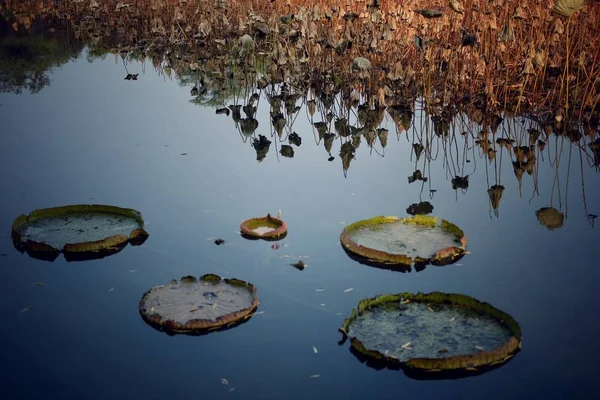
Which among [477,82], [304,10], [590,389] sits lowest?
[590,389]

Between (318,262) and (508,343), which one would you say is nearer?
(508,343)

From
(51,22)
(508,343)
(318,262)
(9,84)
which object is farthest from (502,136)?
(51,22)

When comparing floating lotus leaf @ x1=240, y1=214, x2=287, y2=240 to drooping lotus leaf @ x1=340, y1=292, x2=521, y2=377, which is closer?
drooping lotus leaf @ x1=340, y1=292, x2=521, y2=377

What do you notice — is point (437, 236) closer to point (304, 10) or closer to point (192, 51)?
point (304, 10)

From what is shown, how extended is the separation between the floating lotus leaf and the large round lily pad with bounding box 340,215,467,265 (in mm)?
363

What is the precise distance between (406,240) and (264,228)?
82 cm

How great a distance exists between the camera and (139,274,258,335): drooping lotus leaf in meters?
3.12

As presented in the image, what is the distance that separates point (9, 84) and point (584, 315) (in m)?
7.18

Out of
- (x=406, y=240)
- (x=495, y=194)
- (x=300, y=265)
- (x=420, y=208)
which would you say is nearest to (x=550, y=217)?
(x=495, y=194)

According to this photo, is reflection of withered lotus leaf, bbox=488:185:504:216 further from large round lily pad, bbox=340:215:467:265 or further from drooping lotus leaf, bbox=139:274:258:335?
drooping lotus leaf, bbox=139:274:258:335

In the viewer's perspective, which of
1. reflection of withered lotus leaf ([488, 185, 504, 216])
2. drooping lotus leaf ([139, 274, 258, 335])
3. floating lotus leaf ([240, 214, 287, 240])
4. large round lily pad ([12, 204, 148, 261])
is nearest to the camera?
drooping lotus leaf ([139, 274, 258, 335])

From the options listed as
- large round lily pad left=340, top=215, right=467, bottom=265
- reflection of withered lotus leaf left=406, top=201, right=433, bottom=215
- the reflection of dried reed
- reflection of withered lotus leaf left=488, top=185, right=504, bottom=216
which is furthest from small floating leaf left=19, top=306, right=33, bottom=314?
the reflection of dried reed

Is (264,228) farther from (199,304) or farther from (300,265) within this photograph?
(199,304)

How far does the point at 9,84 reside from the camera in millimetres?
8500
